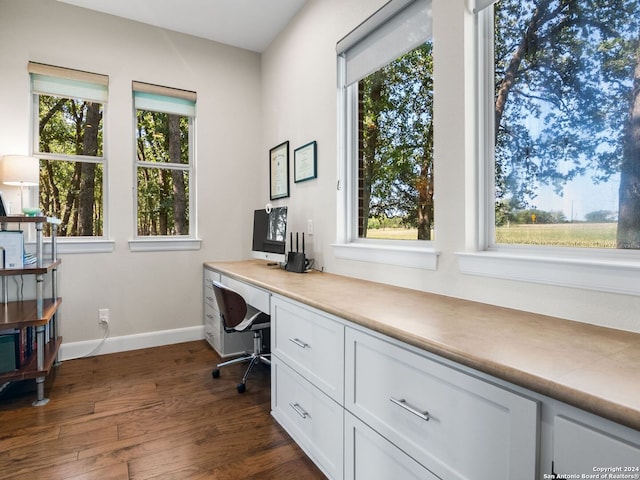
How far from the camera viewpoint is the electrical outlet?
3137 millimetres

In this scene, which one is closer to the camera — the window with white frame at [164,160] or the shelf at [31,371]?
the shelf at [31,371]

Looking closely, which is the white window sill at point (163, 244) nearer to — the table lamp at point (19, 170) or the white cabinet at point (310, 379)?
the table lamp at point (19, 170)

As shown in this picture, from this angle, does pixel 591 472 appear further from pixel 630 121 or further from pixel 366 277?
pixel 366 277

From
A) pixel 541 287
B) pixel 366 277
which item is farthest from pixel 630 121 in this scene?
pixel 366 277

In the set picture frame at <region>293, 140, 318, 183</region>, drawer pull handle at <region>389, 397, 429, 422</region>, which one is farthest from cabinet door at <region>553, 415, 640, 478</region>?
picture frame at <region>293, 140, 318, 183</region>

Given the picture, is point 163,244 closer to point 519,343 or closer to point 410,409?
point 410,409

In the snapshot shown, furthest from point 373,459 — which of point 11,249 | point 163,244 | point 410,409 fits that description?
point 163,244

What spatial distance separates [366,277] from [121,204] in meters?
2.31

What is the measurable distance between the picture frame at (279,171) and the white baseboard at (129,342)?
1514 millimetres

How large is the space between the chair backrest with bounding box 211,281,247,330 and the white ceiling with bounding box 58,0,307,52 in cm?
233

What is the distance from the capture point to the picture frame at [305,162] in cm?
282

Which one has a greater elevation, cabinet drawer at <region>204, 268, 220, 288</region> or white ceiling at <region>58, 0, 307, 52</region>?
white ceiling at <region>58, 0, 307, 52</region>

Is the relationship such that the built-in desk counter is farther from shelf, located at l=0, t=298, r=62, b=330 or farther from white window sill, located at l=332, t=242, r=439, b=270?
shelf, located at l=0, t=298, r=62, b=330

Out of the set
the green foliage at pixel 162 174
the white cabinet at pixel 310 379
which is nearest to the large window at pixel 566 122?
the white cabinet at pixel 310 379
